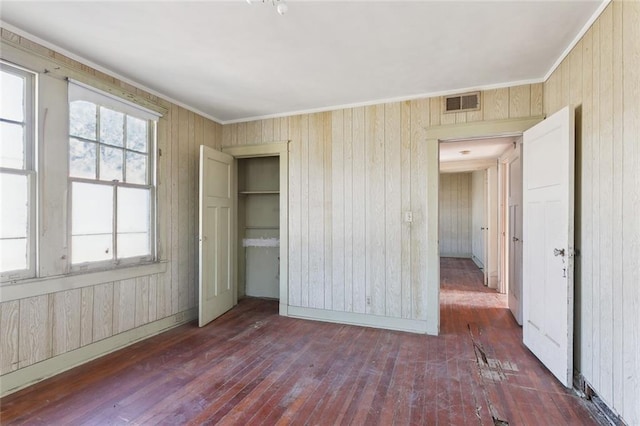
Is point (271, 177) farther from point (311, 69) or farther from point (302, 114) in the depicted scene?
point (311, 69)

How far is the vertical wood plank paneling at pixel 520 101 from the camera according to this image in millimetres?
3084

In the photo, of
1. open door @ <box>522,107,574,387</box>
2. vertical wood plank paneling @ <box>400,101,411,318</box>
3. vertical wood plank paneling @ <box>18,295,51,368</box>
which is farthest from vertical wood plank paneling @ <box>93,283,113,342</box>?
open door @ <box>522,107,574,387</box>

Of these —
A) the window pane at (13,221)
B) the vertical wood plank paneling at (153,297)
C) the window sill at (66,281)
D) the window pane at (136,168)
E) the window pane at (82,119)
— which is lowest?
the vertical wood plank paneling at (153,297)

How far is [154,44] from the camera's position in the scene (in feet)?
7.95

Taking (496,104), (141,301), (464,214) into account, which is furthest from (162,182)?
(464,214)

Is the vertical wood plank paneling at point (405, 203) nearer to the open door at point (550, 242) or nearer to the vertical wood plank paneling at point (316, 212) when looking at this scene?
the vertical wood plank paneling at point (316, 212)

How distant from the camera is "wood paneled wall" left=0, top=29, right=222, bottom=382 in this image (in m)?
2.30

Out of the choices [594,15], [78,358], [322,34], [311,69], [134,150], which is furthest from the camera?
[134,150]

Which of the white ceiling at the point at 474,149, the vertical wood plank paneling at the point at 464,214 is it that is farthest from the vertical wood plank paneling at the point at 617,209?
the vertical wood plank paneling at the point at 464,214

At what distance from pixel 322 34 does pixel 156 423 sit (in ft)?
9.36

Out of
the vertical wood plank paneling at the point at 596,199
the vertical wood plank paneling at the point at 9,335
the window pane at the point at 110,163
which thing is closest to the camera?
the vertical wood plank paneling at the point at 596,199

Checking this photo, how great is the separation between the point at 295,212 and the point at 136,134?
197 cm

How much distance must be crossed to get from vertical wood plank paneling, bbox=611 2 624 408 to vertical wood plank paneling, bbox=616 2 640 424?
32mm

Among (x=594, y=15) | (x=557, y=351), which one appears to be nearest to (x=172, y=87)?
(x=594, y=15)
